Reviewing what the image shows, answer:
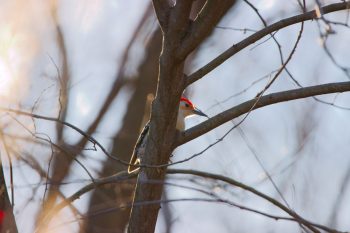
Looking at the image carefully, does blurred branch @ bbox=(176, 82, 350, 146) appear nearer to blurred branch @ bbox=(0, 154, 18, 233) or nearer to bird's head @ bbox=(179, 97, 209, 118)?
blurred branch @ bbox=(0, 154, 18, 233)

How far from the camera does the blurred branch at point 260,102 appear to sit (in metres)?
3.78

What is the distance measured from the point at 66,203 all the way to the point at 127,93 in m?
3.88

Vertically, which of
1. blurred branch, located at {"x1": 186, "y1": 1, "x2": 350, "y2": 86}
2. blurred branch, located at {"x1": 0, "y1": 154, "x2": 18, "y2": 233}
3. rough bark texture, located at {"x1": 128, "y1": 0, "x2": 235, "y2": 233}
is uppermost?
blurred branch, located at {"x1": 186, "y1": 1, "x2": 350, "y2": 86}

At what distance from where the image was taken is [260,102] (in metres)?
3.81

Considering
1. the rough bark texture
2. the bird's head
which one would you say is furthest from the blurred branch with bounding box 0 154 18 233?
the bird's head

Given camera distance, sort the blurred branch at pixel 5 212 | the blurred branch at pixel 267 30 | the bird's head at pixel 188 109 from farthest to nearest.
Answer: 1. the bird's head at pixel 188 109
2. the blurred branch at pixel 267 30
3. the blurred branch at pixel 5 212

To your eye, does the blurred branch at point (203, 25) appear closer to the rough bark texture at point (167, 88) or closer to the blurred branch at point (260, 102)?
the rough bark texture at point (167, 88)

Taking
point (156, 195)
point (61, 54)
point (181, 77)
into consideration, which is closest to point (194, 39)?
point (181, 77)

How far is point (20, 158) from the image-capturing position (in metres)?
4.36

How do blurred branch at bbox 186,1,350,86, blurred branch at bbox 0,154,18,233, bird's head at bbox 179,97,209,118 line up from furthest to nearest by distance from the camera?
bird's head at bbox 179,97,209,118 → blurred branch at bbox 186,1,350,86 → blurred branch at bbox 0,154,18,233

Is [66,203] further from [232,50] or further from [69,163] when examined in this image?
[69,163]

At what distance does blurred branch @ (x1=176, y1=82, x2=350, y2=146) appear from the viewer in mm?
3777

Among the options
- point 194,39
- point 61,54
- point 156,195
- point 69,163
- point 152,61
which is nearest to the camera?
→ point 194,39

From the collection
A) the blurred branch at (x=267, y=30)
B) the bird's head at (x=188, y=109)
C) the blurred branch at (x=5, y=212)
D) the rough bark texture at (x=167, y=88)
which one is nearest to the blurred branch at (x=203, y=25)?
the rough bark texture at (x=167, y=88)
